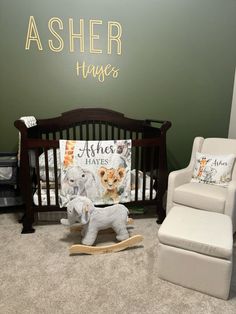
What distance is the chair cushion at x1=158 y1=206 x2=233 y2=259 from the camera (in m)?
1.42

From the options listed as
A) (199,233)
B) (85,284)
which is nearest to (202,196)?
(199,233)

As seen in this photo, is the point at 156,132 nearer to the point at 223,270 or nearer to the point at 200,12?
the point at 223,270

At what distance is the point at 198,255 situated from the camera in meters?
1.46

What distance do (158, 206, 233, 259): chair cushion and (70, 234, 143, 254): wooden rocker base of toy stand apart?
38 centimetres

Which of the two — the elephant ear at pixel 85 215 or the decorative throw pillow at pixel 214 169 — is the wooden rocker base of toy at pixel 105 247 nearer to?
the elephant ear at pixel 85 215

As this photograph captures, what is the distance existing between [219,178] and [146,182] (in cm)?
Answer: 67

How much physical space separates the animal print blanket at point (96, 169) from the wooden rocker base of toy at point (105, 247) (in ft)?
1.29

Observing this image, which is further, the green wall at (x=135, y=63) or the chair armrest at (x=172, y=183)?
the green wall at (x=135, y=63)

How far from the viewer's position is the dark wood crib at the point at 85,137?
6.69ft

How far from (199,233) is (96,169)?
948 mm

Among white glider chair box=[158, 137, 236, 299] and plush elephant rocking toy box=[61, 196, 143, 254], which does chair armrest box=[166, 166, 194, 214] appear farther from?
plush elephant rocking toy box=[61, 196, 143, 254]

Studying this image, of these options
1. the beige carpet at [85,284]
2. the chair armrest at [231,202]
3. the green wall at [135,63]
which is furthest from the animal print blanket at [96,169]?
the green wall at [135,63]

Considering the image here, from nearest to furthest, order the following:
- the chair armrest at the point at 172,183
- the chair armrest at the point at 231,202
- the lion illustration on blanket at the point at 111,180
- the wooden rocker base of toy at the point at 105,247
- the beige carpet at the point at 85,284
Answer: the beige carpet at the point at 85,284 → the wooden rocker base of toy at the point at 105,247 → the chair armrest at the point at 231,202 → the lion illustration on blanket at the point at 111,180 → the chair armrest at the point at 172,183

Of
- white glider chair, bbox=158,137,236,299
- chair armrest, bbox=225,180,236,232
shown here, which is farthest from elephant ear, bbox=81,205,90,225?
chair armrest, bbox=225,180,236,232
